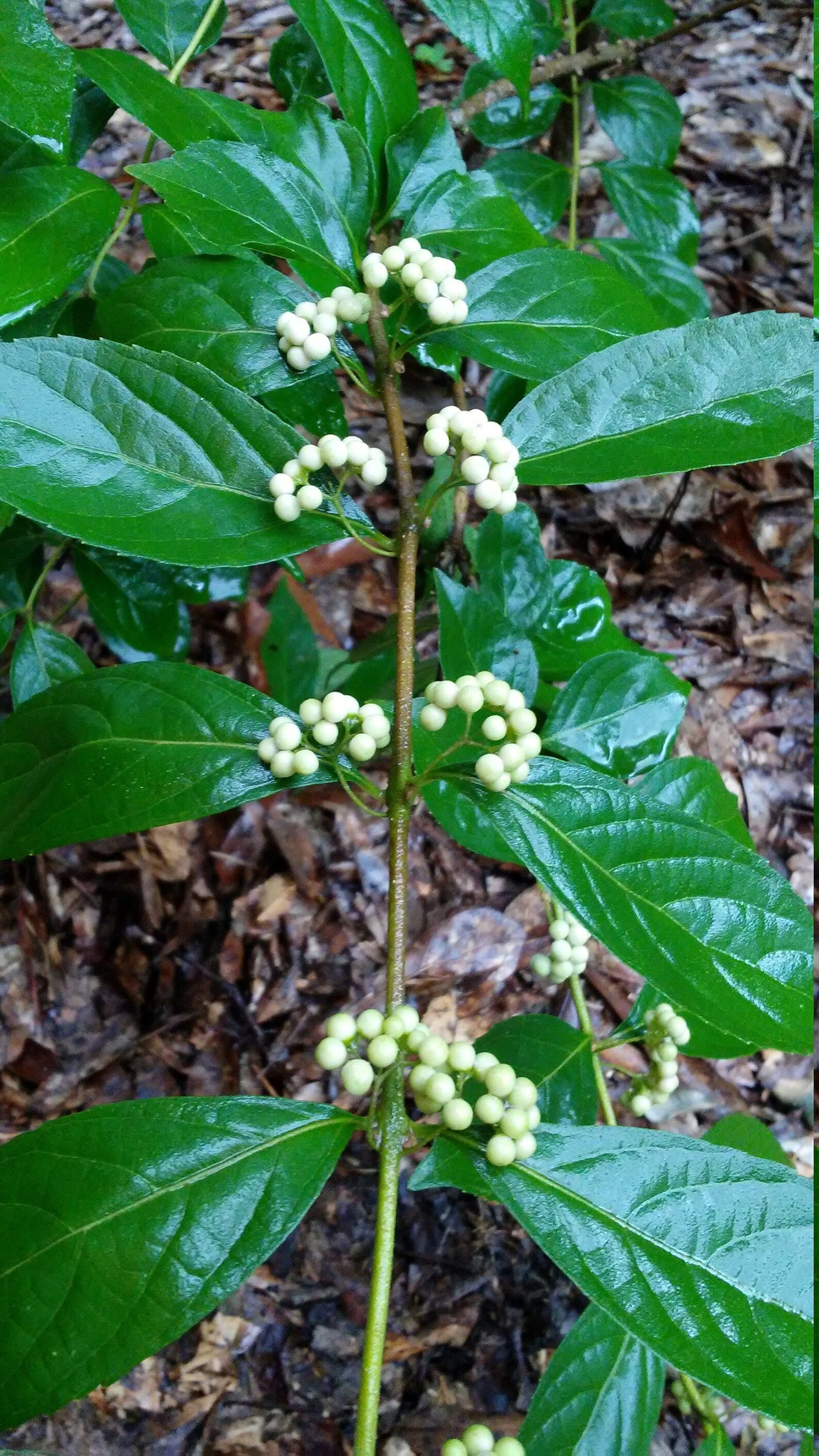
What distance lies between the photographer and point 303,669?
6.48ft

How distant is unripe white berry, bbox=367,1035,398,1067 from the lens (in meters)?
0.75

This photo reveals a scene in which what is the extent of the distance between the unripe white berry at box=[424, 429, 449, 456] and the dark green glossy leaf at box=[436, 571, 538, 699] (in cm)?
26

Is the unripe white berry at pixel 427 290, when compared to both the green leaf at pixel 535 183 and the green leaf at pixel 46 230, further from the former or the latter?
the green leaf at pixel 535 183

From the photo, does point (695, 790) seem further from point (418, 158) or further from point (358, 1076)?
point (418, 158)

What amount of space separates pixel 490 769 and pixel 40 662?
0.92 meters

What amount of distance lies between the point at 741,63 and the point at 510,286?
2834 mm

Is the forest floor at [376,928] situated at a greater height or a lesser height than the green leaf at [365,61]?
lesser

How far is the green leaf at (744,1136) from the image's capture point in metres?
1.31

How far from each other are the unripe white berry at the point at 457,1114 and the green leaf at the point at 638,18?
1.71 meters

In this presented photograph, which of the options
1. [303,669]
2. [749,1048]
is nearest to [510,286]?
[749,1048]

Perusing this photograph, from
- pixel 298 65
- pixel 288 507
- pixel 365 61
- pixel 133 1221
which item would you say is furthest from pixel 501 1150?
pixel 298 65

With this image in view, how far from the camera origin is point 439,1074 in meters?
0.75

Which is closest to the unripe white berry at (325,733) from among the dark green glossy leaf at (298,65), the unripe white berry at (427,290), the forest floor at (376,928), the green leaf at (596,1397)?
the unripe white berry at (427,290)

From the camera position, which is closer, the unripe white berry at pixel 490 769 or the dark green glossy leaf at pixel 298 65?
the unripe white berry at pixel 490 769
